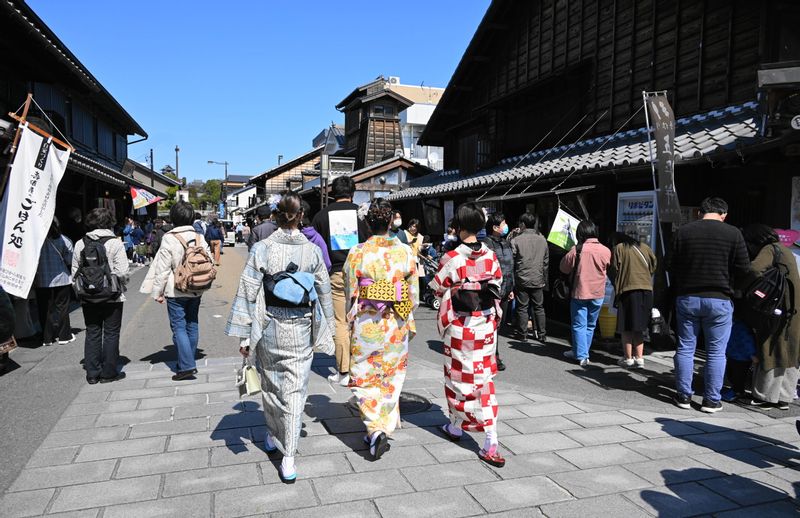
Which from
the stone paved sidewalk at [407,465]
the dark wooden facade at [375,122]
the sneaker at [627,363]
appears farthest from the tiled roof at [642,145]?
the dark wooden facade at [375,122]

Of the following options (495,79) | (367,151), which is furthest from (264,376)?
(367,151)

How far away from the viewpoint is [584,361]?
7137 millimetres

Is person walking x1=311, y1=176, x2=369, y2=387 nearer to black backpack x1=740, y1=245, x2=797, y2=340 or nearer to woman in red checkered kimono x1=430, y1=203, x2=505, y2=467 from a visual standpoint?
woman in red checkered kimono x1=430, y1=203, x2=505, y2=467

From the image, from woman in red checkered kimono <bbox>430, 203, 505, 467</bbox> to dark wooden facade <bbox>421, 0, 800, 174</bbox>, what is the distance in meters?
6.13

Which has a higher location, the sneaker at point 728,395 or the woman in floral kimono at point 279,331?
the woman in floral kimono at point 279,331

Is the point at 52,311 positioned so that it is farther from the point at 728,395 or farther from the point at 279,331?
the point at 728,395

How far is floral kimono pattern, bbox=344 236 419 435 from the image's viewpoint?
164 inches

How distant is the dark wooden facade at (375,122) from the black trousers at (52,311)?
21.9m

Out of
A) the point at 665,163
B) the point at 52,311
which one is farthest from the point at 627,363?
the point at 52,311

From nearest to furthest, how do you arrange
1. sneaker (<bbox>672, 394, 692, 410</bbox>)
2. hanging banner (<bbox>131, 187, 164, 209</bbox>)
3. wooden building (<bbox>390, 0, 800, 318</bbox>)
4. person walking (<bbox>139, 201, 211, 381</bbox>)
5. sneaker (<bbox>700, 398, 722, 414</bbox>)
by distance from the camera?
sneaker (<bbox>700, 398, 722, 414</bbox>)
sneaker (<bbox>672, 394, 692, 410</bbox>)
person walking (<bbox>139, 201, 211, 381</bbox>)
wooden building (<bbox>390, 0, 800, 318</bbox>)
hanging banner (<bbox>131, 187, 164, 209</bbox>)

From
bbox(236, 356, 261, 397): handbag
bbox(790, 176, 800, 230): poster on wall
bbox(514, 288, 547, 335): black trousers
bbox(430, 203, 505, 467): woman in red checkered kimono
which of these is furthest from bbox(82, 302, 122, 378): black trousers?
bbox(790, 176, 800, 230): poster on wall

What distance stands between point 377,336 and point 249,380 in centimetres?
102

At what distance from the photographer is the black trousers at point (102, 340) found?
589cm

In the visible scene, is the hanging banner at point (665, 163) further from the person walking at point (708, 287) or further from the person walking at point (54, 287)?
the person walking at point (54, 287)
